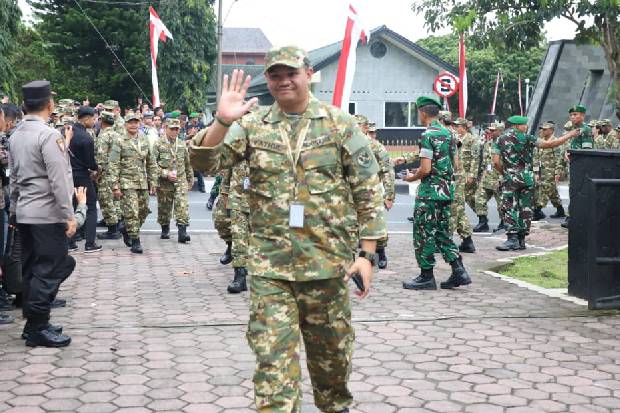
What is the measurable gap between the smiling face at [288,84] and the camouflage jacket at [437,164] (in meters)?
4.56

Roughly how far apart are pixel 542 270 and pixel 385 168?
7.49 ft

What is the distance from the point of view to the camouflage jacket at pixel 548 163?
54.1 feet

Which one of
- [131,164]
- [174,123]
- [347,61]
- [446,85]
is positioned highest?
[446,85]

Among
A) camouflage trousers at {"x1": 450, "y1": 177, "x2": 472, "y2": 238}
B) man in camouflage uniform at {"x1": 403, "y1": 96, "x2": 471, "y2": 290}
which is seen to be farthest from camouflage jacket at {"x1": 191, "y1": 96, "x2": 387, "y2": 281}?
camouflage trousers at {"x1": 450, "y1": 177, "x2": 472, "y2": 238}

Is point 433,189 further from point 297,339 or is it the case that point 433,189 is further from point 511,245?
point 297,339

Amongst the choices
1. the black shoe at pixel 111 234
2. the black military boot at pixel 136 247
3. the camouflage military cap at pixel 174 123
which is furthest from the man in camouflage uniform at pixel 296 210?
the black shoe at pixel 111 234

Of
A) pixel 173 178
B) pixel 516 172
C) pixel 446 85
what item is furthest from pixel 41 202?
pixel 446 85

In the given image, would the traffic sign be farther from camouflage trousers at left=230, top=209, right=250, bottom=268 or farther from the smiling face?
the smiling face

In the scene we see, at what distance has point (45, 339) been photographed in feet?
20.9

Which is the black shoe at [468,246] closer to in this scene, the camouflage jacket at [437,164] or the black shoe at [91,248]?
the camouflage jacket at [437,164]

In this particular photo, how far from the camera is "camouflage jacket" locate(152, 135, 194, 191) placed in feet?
41.5

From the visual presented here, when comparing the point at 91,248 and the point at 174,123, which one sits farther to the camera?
the point at 174,123

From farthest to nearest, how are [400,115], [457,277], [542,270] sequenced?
[400,115] < [542,270] < [457,277]

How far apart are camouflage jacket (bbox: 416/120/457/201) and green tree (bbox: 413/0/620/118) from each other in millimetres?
6392
